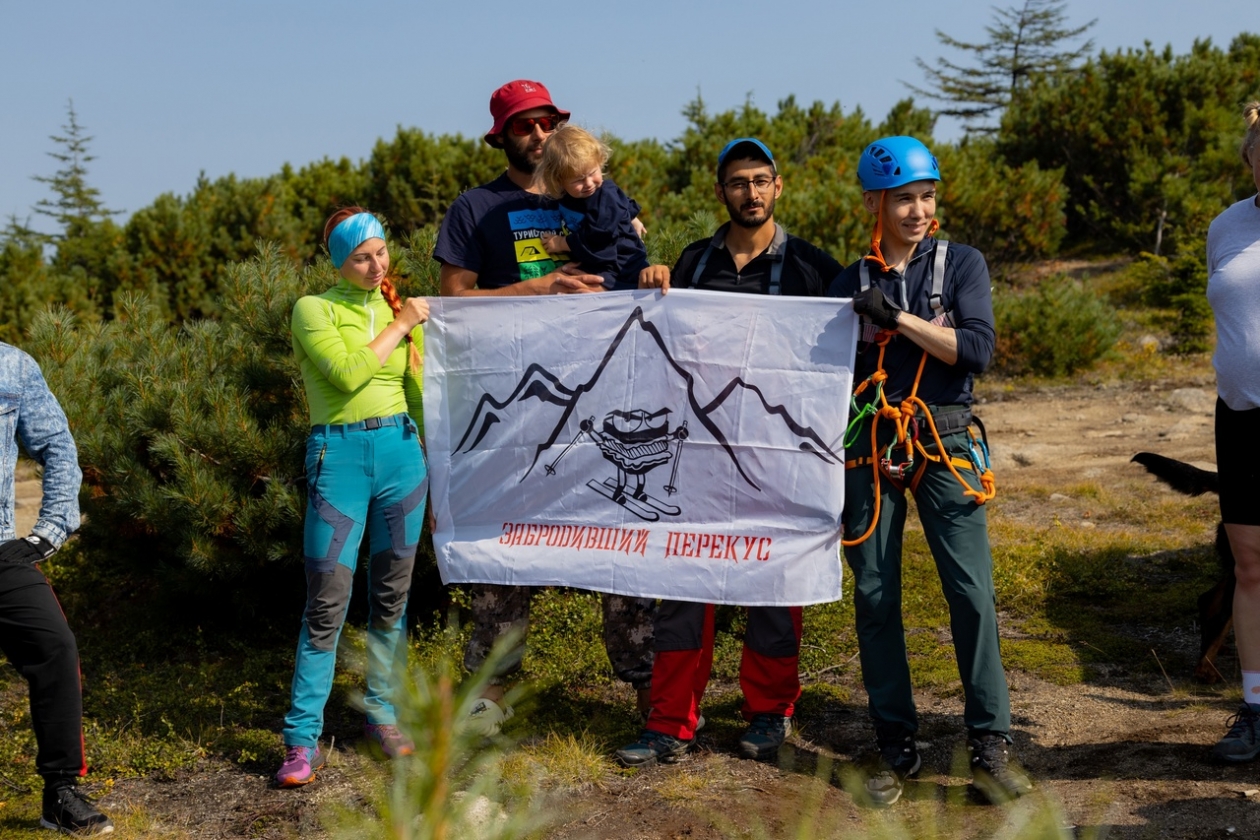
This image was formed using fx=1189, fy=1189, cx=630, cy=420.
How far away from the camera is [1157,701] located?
→ 487cm

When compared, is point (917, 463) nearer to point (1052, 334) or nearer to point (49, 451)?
point (49, 451)

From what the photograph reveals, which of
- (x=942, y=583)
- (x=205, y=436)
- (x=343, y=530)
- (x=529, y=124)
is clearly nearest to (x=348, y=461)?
(x=343, y=530)

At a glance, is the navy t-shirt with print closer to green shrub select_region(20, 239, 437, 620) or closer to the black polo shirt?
the black polo shirt

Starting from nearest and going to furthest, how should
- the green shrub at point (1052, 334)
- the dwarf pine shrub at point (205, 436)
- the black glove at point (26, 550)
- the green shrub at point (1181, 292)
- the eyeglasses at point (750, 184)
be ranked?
1. the black glove at point (26, 550)
2. the eyeglasses at point (750, 184)
3. the dwarf pine shrub at point (205, 436)
4. the green shrub at point (1052, 334)
5. the green shrub at point (1181, 292)

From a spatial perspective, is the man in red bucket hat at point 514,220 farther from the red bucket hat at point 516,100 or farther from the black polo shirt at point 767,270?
the black polo shirt at point 767,270

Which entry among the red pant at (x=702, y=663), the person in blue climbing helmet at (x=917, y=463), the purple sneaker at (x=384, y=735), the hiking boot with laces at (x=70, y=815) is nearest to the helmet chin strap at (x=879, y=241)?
the person in blue climbing helmet at (x=917, y=463)

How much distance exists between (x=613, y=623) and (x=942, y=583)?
139 cm

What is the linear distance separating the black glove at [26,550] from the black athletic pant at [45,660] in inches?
0.9

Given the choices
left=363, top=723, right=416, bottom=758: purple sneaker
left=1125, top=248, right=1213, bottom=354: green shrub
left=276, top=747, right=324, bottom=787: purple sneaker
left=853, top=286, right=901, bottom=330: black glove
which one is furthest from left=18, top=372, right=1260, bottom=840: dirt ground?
left=1125, top=248, right=1213, bottom=354: green shrub

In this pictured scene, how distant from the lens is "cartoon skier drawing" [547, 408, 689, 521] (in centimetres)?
465

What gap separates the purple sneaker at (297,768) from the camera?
14.7 ft

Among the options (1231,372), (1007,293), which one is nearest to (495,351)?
(1231,372)

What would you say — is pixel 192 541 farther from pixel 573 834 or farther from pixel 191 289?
pixel 191 289

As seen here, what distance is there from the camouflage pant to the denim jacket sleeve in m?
1.56
